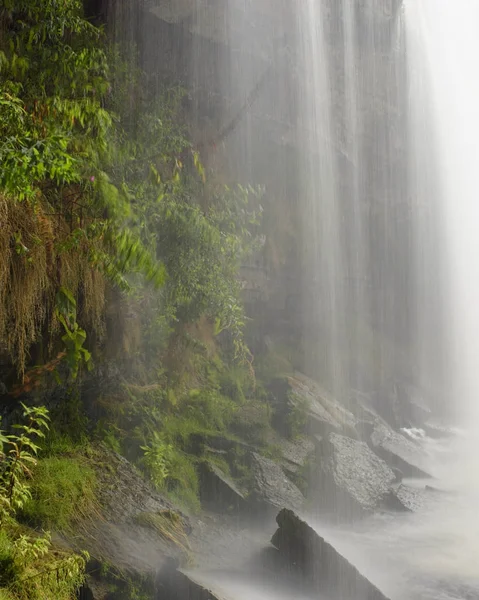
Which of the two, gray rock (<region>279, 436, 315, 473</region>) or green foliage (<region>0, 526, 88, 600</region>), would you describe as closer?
green foliage (<region>0, 526, 88, 600</region>)

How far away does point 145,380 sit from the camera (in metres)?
10.1

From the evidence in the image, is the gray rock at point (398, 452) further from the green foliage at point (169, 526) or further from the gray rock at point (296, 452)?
the green foliage at point (169, 526)

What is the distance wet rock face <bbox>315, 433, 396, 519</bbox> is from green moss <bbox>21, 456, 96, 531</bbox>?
5.63 metres

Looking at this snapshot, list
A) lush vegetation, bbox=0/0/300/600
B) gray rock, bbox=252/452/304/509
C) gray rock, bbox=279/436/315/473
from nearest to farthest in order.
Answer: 1. lush vegetation, bbox=0/0/300/600
2. gray rock, bbox=252/452/304/509
3. gray rock, bbox=279/436/315/473

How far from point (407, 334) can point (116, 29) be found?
18375 mm

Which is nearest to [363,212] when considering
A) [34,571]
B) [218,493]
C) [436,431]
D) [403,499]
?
[436,431]

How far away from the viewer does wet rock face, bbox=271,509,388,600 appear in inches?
263

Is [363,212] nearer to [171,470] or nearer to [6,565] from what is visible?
[171,470]

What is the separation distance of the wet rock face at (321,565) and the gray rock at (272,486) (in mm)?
1906

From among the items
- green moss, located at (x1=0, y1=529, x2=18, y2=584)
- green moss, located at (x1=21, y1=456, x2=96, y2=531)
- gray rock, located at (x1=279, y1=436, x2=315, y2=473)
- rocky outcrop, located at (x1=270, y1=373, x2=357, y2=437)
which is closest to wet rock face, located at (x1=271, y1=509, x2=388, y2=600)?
A: green moss, located at (x1=21, y1=456, x2=96, y2=531)

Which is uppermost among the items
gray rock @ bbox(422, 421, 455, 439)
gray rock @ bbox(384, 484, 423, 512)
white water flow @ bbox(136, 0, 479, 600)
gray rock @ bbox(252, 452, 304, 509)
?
white water flow @ bbox(136, 0, 479, 600)

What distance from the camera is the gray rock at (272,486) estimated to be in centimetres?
951

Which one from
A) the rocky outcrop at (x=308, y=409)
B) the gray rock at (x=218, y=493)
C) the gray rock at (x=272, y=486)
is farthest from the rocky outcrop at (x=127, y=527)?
the rocky outcrop at (x=308, y=409)

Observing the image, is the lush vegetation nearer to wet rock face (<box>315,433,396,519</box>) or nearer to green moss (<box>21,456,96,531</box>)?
green moss (<box>21,456,96,531</box>)
